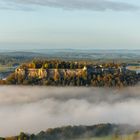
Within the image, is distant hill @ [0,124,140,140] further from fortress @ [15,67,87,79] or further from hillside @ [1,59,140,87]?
fortress @ [15,67,87,79]

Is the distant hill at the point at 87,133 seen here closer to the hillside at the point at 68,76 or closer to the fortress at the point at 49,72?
the hillside at the point at 68,76

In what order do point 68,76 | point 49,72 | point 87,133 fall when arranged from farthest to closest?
point 68,76 < point 49,72 < point 87,133

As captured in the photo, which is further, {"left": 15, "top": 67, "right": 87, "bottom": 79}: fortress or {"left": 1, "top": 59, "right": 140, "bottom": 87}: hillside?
{"left": 15, "top": 67, "right": 87, "bottom": 79}: fortress

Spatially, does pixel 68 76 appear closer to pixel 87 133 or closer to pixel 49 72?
pixel 49 72

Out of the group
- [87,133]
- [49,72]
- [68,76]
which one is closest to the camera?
[87,133]

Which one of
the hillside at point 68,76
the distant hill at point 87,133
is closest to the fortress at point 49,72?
the hillside at point 68,76

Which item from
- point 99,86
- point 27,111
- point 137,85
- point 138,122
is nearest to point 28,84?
point 99,86

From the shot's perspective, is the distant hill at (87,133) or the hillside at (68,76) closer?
the distant hill at (87,133)

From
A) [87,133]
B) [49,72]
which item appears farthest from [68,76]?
[87,133]

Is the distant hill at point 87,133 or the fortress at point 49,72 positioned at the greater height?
the fortress at point 49,72

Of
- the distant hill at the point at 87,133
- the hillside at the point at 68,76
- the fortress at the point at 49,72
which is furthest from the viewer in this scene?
the fortress at the point at 49,72

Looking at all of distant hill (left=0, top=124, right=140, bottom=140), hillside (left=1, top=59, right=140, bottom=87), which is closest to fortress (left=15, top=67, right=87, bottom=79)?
hillside (left=1, top=59, right=140, bottom=87)
